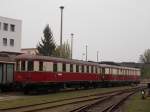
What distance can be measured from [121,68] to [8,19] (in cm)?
2817

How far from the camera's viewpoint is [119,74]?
5694 centimetres

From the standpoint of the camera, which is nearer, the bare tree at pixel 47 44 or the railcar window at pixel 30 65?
the railcar window at pixel 30 65

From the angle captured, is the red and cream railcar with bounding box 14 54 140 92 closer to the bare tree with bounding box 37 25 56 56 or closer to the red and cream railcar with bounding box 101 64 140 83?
the red and cream railcar with bounding box 101 64 140 83

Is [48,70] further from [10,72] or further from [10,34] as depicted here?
[10,34]

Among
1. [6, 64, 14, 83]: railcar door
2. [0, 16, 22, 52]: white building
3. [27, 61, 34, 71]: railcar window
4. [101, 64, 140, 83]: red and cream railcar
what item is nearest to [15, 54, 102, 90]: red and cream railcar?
[27, 61, 34, 71]: railcar window

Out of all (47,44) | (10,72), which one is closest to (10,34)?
(47,44)

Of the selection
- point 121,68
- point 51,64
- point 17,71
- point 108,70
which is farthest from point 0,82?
point 121,68

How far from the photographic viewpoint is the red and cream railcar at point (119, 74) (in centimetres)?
5134

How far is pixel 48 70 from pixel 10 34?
4521 centimetres

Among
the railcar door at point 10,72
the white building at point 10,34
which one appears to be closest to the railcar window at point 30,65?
the railcar door at point 10,72

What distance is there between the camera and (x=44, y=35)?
88.2 metres

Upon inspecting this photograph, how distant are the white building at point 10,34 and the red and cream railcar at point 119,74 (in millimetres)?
25091

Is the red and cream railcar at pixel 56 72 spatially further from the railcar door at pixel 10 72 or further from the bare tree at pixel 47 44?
the bare tree at pixel 47 44

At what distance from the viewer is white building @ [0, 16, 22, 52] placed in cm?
7547
